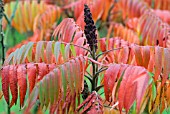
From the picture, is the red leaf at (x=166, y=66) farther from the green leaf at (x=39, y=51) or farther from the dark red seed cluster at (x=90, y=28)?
the green leaf at (x=39, y=51)

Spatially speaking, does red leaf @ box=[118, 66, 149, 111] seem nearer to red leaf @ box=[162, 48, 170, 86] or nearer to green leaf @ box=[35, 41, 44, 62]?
red leaf @ box=[162, 48, 170, 86]

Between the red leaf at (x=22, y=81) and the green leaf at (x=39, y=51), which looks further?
the green leaf at (x=39, y=51)

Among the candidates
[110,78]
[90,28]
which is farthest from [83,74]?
[90,28]

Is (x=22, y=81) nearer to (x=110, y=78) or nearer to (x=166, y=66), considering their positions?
(x=110, y=78)

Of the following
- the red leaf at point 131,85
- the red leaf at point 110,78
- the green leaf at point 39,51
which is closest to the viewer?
the red leaf at point 131,85

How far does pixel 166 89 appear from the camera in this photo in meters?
1.53

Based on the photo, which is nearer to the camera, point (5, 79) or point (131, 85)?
point (131, 85)

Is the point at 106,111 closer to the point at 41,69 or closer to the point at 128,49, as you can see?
the point at 128,49

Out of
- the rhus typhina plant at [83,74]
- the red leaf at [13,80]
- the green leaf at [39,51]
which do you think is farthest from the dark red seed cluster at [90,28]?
the red leaf at [13,80]

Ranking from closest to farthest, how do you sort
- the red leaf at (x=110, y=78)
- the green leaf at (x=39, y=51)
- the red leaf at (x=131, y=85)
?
the red leaf at (x=131, y=85), the red leaf at (x=110, y=78), the green leaf at (x=39, y=51)

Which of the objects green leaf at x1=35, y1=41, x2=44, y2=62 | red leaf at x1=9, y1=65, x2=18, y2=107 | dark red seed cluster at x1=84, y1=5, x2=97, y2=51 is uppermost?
dark red seed cluster at x1=84, y1=5, x2=97, y2=51

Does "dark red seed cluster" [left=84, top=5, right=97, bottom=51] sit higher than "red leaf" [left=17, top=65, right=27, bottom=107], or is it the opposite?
"dark red seed cluster" [left=84, top=5, right=97, bottom=51]

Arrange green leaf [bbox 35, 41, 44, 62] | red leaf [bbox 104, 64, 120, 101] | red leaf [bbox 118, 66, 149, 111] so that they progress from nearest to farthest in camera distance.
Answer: red leaf [bbox 118, 66, 149, 111] < red leaf [bbox 104, 64, 120, 101] < green leaf [bbox 35, 41, 44, 62]

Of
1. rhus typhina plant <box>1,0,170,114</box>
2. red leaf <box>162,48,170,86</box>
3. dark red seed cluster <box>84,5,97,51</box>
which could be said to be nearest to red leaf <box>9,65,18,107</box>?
rhus typhina plant <box>1,0,170,114</box>
